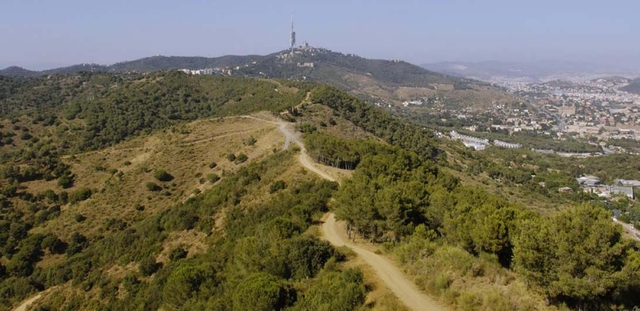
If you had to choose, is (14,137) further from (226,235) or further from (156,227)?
(226,235)

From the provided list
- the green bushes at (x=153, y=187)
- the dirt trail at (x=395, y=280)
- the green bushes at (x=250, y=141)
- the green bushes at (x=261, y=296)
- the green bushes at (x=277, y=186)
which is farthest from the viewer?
the green bushes at (x=250, y=141)

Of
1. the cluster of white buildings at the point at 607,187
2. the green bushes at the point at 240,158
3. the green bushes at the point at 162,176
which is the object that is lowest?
the cluster of white buildings at the point at 607,187

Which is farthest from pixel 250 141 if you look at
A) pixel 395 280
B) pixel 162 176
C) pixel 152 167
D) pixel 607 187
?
pixel 607 187

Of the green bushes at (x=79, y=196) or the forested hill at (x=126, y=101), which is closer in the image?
the green bushes at (x=79, y=196)

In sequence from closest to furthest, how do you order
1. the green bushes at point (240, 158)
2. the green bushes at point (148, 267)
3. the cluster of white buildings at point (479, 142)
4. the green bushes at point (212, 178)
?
the green bushes at point (148, 267)
the green bushes at point (212, 178)
the green bushes at point (240, 158)
the cluster of white buildings at point (479, 142)

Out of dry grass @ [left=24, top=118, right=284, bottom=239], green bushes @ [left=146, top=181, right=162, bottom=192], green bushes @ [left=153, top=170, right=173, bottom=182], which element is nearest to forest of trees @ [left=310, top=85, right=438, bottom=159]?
dry grass @ [left=24, top=118, right=284, bottom=239]

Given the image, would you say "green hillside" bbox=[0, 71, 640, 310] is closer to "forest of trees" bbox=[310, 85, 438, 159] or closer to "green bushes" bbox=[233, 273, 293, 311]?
"green bushes" bbox=[233, 273, 293, 311]

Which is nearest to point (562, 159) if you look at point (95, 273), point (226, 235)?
point (226, 235)

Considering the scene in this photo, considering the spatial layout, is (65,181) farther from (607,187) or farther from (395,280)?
(607,187)

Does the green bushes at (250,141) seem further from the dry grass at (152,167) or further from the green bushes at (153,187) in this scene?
the green bushes at (153,187)

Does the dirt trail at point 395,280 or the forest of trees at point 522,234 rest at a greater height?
the forest of trees at point 522,234

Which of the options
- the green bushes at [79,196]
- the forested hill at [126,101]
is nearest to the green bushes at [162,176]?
the green bushes at [79,196]
